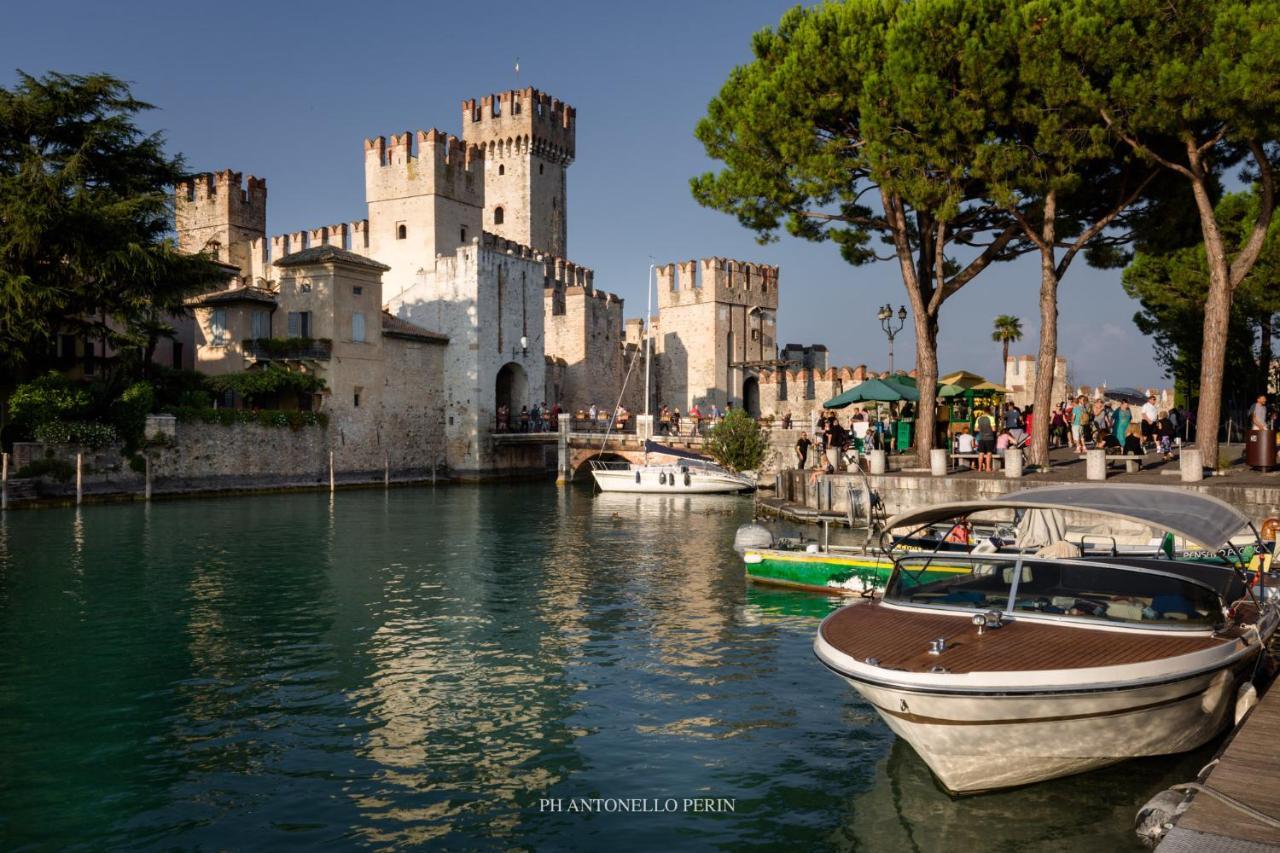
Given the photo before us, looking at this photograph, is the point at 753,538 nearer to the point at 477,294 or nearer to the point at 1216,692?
the point at 1216,692

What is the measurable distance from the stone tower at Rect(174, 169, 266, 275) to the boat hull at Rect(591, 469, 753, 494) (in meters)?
24.1

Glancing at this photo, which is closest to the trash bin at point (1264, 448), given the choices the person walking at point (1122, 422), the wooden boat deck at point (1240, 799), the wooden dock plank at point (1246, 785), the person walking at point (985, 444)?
the person walking at point (1122, 422)

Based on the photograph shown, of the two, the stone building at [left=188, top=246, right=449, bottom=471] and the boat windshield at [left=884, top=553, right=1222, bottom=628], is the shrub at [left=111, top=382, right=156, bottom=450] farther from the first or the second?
the boat windshield at [left=884, top=553, right=1222, bottom=628]

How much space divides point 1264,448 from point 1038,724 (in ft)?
49.2

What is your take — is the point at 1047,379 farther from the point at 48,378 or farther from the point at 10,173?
the point at 10,173

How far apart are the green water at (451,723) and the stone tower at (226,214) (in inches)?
Answer: 1370

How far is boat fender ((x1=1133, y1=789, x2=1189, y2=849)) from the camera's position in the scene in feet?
18.3

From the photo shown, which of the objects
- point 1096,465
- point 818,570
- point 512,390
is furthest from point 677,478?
point 818,570

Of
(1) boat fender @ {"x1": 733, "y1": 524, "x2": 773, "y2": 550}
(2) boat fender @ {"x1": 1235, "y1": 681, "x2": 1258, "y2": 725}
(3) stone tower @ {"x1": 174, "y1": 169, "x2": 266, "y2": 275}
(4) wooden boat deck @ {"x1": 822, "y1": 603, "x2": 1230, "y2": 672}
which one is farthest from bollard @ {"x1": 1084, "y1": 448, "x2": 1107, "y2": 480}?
(3) stone tower @ {"x1": 174, "y1": 169, "x2": 266, "y2": 275}

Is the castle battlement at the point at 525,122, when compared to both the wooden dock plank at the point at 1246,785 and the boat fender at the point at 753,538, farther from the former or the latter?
the wooden dock plank at the point at 1246,785

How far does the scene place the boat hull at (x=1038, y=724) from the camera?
246 inches

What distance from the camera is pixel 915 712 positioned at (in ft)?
20.9

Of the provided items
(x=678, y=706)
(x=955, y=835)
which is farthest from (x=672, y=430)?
(x=955, y=835)

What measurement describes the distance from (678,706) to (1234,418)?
3046 centimetres
